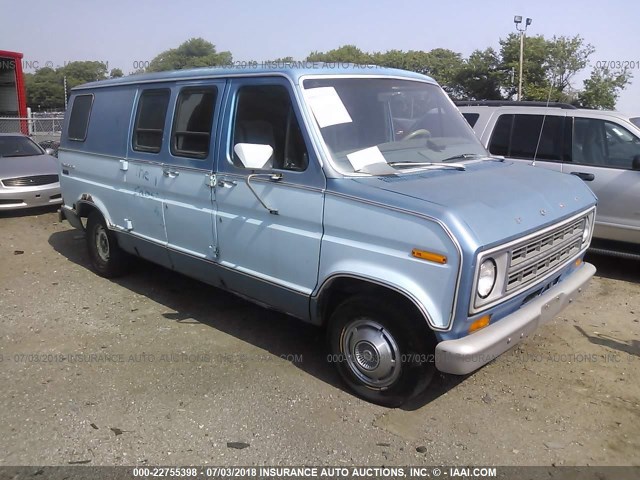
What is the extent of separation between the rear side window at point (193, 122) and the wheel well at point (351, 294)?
1596 millimetres

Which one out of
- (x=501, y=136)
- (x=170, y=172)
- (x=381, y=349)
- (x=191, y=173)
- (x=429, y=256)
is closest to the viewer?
(x=429, y=256)

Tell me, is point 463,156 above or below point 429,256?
above

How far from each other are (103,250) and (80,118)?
1.53 m

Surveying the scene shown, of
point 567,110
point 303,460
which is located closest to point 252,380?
point 303,460

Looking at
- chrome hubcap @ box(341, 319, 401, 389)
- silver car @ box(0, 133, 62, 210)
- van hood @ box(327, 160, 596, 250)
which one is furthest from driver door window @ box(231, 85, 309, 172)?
silver car @ box(0, 133, 62, 210)

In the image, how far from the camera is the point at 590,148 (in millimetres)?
6570

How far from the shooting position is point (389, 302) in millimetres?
3461

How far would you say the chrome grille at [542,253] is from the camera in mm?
3383

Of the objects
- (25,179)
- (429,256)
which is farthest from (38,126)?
(429,256)

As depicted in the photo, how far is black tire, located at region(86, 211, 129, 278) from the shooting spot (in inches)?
241

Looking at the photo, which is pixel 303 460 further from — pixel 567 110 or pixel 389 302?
pixel 567 110

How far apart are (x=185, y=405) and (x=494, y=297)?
2136 mm

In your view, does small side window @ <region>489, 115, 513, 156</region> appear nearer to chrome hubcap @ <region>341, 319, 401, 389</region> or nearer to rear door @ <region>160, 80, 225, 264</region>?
rear door @ <region>160, 80, 225, 264</region>

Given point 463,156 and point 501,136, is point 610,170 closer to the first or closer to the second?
point 501,136
